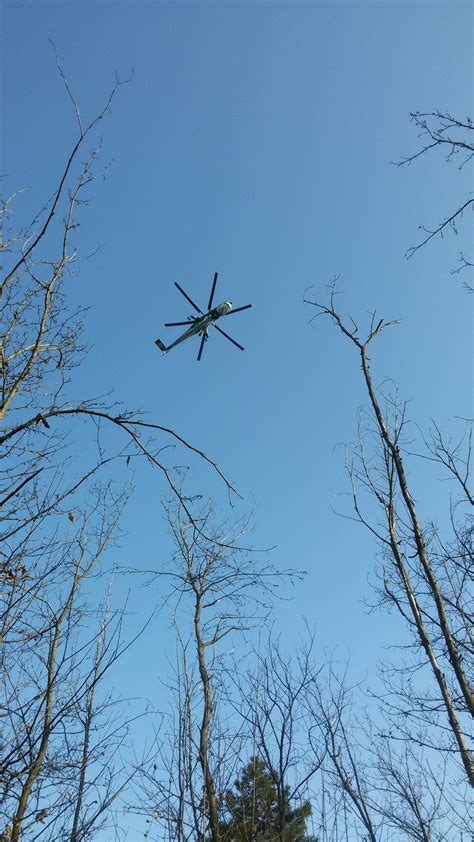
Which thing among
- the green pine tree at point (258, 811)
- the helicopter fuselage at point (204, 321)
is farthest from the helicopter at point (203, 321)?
the green pine tree at point (258, 811)

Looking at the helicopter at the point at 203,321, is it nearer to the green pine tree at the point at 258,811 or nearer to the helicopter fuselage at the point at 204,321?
the helicopter fuselage at the point at 204,321

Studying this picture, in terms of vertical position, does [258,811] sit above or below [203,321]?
below

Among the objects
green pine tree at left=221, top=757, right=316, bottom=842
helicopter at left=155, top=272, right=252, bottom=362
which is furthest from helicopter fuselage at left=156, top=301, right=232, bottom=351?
green pine tree at left=221, top=757, right=316, bottom=842

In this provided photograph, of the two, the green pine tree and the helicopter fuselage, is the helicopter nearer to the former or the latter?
the helicopter fuselage

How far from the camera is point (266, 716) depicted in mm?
8742

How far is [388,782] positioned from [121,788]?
10690 millimetres

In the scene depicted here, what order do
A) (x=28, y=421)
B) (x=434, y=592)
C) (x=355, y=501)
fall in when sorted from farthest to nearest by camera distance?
(x=355, y=501) → (x=434, y=592) → (x=28, y=421)

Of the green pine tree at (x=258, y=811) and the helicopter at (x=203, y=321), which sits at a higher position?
the helicopter at (x=203, y=321)

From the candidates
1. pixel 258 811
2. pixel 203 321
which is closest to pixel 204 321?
pixel 203 321

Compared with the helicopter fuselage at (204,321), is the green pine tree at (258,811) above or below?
below

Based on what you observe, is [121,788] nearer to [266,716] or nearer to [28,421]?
[28,421]

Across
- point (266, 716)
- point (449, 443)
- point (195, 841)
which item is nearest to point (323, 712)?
point (266, 716)

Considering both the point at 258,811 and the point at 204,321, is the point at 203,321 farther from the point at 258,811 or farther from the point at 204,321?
the point at 258,811

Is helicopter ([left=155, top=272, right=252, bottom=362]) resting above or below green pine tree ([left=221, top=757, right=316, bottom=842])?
A: above
